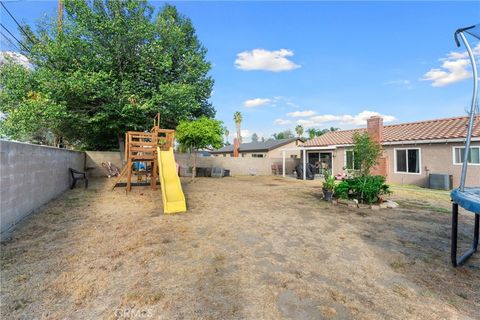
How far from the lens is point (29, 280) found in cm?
281

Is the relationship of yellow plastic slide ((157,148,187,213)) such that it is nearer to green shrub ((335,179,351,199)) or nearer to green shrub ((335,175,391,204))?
green shrub ((335,179,351,199))

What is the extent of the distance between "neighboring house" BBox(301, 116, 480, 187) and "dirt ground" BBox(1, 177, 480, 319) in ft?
16.9

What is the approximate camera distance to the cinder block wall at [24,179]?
418 cm

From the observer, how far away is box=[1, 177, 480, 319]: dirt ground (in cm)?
240

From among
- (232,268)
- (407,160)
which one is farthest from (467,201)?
(407,160)

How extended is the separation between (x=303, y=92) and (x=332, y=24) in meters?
9.54

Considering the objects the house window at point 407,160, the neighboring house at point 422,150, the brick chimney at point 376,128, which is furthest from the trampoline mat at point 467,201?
the brick chimney at point 376,128

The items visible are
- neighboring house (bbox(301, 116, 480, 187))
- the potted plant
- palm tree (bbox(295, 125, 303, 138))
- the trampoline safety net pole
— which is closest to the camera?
the trampoline safety net pole

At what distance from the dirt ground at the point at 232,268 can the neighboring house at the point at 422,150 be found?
5151 mm

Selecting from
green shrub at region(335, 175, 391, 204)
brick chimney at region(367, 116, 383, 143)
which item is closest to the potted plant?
green shrub at region(335, 175, 391, 204)

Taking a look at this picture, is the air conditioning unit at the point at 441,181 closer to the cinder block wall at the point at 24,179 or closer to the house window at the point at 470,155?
the house window at the point at 470,155

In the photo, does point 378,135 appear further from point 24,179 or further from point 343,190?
point 24,179

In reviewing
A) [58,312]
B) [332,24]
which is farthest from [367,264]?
[332,24]

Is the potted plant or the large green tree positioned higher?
the large green tree
